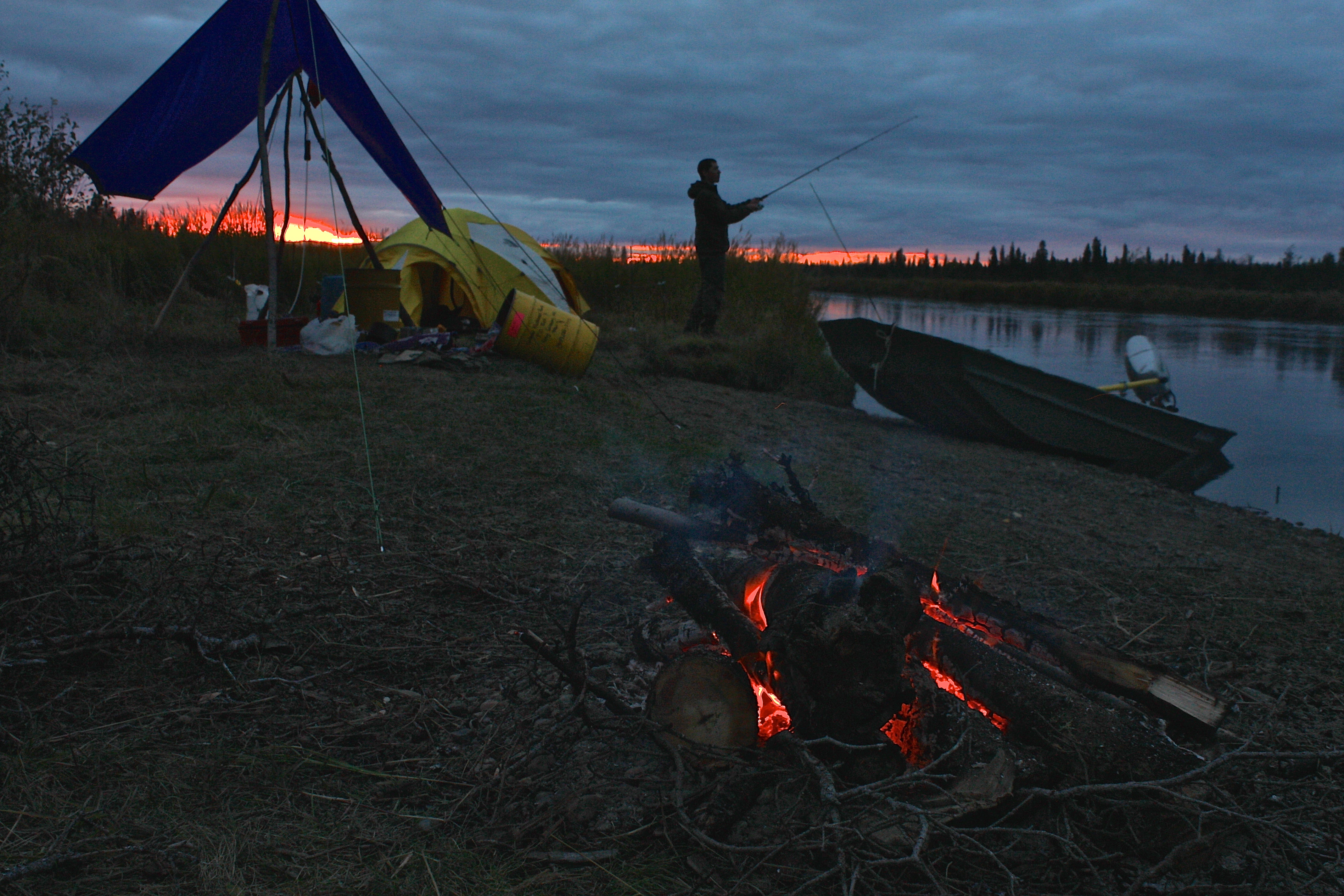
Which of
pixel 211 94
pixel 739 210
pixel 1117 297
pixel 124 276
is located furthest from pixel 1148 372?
pixel 1117 297

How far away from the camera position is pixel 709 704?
1.98 meters

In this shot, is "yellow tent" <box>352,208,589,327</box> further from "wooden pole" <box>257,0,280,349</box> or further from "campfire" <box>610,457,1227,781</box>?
"campfire" <box>610,457,1227,781</box>

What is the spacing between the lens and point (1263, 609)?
3.31 m

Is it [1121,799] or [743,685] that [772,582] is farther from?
[1121,799]

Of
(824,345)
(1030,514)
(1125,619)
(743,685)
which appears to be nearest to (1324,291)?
(824,345)

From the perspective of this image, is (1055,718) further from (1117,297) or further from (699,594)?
(1117,297)

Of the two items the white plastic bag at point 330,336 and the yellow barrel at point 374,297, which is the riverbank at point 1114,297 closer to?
the yellow barrel at point 374,297

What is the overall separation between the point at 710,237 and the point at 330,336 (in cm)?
499

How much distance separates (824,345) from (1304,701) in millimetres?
9042

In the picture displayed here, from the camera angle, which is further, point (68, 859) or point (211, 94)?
point (211, 94)

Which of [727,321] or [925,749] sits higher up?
[727,321]

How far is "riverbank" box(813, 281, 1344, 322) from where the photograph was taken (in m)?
27.0

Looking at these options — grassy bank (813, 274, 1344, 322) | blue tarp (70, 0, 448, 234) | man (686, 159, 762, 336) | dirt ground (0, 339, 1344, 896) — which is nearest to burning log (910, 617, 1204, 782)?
dirt ground (0, 339, 1344, 896)

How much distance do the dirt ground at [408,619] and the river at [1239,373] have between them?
2597mm
